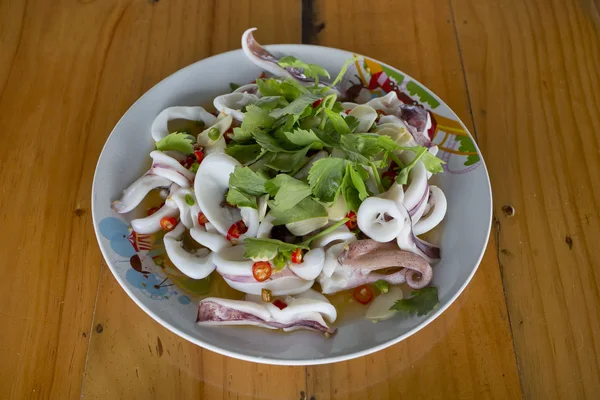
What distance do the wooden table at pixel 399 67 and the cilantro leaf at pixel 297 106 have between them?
0.59 meters

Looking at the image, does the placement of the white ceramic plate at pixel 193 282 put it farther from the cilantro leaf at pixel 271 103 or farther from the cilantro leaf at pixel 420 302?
the cilantro leaf at pixel 271 103

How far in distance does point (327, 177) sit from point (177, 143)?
44 centimetres

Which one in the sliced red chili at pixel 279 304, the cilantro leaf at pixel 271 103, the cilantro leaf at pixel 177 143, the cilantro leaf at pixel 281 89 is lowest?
the sliced red chili at pixel 279 304

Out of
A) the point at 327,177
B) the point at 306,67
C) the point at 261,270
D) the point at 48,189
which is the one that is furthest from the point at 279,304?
the point at 48,189

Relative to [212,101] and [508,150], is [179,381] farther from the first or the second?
A: [508,150]

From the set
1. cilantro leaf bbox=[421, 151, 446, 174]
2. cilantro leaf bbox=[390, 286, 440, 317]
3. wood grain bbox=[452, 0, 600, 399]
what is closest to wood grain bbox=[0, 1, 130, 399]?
cilantro leaf bbox=[390, 286, 440, 317]

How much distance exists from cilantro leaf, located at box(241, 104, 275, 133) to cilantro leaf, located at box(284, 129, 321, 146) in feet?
A: 0.30

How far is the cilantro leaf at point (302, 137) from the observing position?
1.22 metres

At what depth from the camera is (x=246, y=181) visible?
122 centimetres

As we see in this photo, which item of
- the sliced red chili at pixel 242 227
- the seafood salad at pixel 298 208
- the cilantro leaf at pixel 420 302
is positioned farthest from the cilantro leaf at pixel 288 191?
the cilantro leaf at pixel 420 302

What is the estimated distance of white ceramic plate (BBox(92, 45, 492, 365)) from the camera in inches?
44.8

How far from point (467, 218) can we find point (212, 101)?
2.63ft

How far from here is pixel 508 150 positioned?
63.1 inches

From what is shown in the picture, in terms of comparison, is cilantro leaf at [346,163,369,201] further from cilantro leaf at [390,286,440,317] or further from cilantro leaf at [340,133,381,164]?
cilantro leaf at [390,286,440,317]
